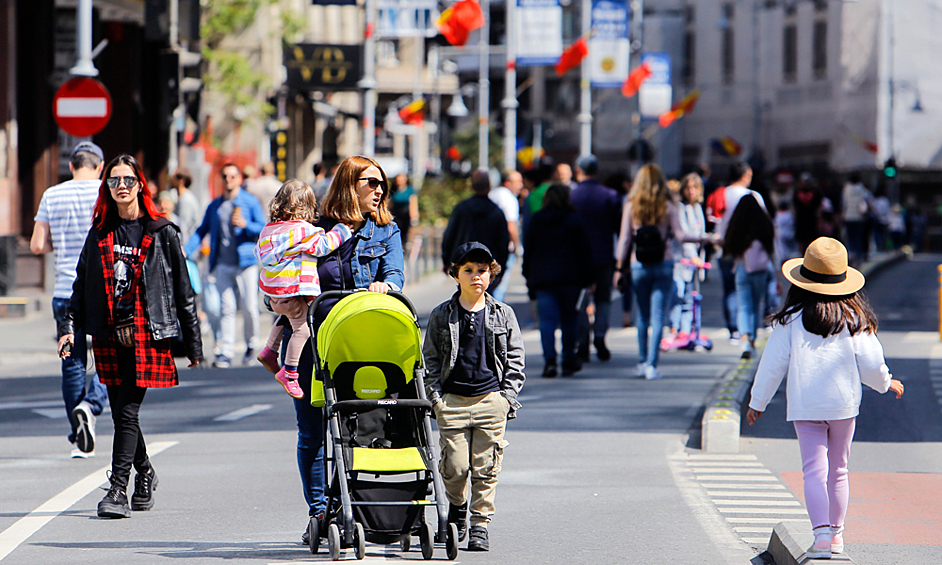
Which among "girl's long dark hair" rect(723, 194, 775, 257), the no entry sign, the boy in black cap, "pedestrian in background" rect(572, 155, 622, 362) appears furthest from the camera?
the no entry sign

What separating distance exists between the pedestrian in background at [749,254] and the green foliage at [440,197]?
1665cm

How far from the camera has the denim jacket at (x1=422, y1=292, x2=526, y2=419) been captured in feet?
21.3

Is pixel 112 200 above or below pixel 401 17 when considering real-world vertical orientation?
below

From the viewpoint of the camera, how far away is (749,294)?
1417 cm

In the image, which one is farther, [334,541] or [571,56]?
[571,56]

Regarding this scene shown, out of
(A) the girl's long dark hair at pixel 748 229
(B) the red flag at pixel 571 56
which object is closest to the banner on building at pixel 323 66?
(A) the girl's long dark hair at pixel 748 229

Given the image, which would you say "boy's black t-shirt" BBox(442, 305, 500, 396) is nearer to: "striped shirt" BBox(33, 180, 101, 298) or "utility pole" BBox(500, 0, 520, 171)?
"striped shirt" BBox(33, 180, 101, 298)

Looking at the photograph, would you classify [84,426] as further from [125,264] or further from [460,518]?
[460,518]

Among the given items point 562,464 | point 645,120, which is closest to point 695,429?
point 562,464

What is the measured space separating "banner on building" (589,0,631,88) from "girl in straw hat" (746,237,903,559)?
107ft

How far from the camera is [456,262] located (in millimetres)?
6516

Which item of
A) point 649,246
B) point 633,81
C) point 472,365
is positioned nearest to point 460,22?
point 649,246

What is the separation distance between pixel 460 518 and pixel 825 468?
163 cm

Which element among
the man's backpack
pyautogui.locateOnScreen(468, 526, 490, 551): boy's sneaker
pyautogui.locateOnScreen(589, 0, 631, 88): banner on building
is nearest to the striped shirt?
pyautogui.locateOnScreen(468, 526, 490, 551): boy's sneaker
